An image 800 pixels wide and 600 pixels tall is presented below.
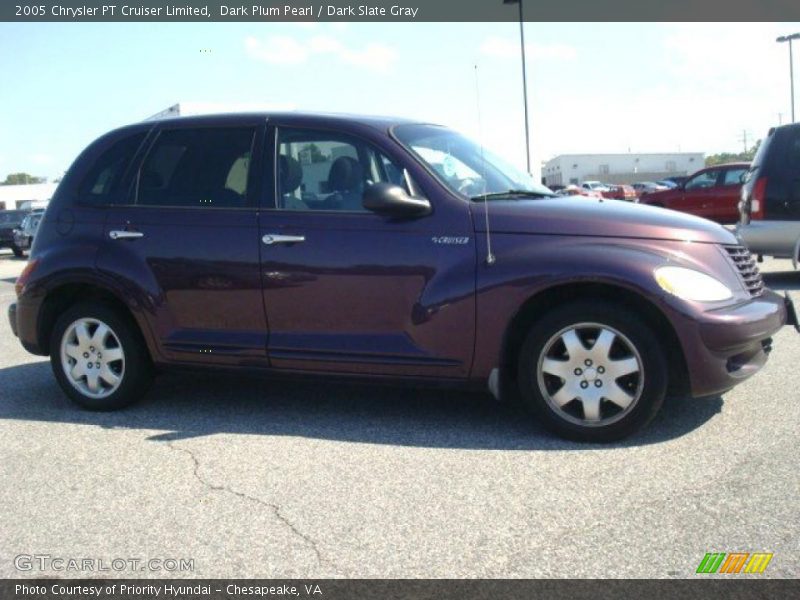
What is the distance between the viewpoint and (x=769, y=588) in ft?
9.87

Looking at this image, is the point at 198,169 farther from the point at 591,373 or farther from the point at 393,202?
the point at 591,373

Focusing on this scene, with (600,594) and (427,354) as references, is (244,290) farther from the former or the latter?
(600,594)

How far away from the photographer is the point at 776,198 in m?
10.4

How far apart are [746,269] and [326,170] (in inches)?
98.7

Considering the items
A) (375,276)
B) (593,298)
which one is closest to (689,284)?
(593,298)

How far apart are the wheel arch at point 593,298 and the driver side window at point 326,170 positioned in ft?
3.58

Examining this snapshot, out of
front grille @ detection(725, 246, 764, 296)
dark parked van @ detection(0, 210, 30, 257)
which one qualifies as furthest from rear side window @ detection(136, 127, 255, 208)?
dark parked van @ detection(0, 210, 30, 257)

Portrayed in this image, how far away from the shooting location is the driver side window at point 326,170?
16.8 ft

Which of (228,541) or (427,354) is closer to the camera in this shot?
(228,541)

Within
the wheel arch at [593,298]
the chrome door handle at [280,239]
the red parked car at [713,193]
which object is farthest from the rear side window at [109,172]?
the red parked car at [713,193]

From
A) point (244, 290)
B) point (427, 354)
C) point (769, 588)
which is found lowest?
point (769, 588)

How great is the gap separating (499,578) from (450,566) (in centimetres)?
20

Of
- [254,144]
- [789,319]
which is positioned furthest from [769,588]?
[254,144]

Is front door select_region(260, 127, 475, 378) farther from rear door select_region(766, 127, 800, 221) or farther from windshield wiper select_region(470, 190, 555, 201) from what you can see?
rear door select_region(766, 127, 800, 221)
